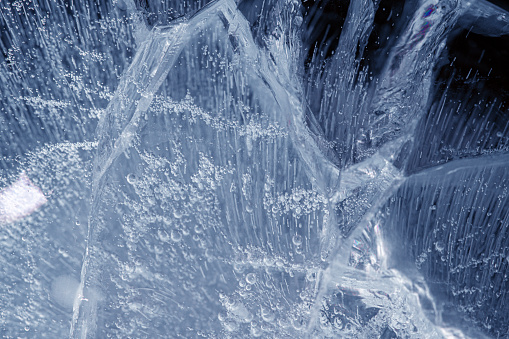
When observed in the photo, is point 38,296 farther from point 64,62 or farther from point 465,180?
point 465,180

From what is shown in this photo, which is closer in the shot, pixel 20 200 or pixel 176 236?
pixel 176 236

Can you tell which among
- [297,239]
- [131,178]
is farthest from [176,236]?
[297,239]

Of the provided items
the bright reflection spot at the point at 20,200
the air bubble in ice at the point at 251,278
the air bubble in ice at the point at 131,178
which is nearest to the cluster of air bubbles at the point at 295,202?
the air bubble in ice at the point at 251,278

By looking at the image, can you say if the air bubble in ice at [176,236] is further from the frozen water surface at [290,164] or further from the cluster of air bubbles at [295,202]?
the cluster of air bubbles at [295,202]

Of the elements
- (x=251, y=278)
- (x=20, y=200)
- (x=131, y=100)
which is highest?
(x=131, y=100)

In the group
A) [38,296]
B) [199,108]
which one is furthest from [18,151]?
[199,108]

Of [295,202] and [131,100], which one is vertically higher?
[131,100]

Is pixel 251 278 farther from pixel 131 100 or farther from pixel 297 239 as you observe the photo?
pixel 131 100
